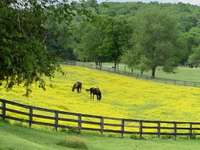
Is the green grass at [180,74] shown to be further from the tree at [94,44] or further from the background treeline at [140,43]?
the tree at [94,44]

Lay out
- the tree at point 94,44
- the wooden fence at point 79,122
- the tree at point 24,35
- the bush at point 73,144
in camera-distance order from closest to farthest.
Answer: the tree at point 24,35 < the bush at point 73,144 < the wooden fence at point 79,122 < the tree at point 94,44

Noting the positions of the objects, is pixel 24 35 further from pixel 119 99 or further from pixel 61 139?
pixel 119 99

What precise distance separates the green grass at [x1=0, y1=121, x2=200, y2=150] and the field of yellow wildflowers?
33.8 ft

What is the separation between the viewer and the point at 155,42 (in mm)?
101875

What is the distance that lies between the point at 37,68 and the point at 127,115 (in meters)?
26.5

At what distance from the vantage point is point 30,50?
2028 cm

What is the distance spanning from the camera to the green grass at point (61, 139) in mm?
19203

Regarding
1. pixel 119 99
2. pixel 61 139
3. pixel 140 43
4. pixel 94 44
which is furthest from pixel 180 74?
pixel 61 139

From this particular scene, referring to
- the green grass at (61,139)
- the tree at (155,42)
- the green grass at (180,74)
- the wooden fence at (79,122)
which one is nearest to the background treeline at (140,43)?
the tree at (155,42)

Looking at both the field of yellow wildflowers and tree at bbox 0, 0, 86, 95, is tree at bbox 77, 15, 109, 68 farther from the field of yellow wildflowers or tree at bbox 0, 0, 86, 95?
tree at bbox 0, 0, 86, 95

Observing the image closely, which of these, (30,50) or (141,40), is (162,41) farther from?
(30,50)

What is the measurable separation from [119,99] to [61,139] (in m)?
37.3

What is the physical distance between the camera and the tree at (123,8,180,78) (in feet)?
329

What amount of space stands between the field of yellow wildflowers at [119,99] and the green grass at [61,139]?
405 inches
